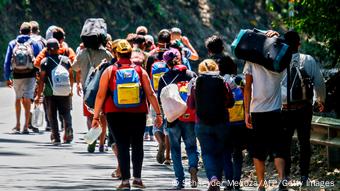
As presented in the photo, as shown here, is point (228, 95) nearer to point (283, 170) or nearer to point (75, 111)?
point (283, 170)

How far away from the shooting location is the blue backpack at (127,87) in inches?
579

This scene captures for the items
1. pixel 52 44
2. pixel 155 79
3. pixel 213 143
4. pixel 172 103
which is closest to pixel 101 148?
pixel 52 44

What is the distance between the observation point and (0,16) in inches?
1606

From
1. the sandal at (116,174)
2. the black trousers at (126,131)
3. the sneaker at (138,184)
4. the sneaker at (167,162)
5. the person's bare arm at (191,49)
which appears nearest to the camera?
the black trousers at (126,131)

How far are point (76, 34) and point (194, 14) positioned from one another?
8.29 metres

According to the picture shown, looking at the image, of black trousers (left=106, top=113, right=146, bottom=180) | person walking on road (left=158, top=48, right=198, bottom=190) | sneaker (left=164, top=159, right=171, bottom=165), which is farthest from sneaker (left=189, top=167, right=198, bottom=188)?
sneaker (left=164, top=159, right=171, bottom=165)

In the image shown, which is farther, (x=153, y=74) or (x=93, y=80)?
(x=153, y=74)

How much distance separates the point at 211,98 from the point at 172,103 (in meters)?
1.21

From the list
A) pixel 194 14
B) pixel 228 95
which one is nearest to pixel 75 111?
pixel 228 95

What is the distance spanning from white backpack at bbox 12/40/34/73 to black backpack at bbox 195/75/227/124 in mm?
8295

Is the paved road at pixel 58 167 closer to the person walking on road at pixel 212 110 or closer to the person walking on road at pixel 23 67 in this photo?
the person walking on road at pixel 23 67

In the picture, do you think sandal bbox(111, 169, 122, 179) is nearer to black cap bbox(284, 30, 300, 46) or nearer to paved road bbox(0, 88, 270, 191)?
paved road bbox(0, 88, 270, 191)

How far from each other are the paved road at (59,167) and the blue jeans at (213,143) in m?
0.75

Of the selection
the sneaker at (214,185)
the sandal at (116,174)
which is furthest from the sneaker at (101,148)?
the sneaker at (214,185)
